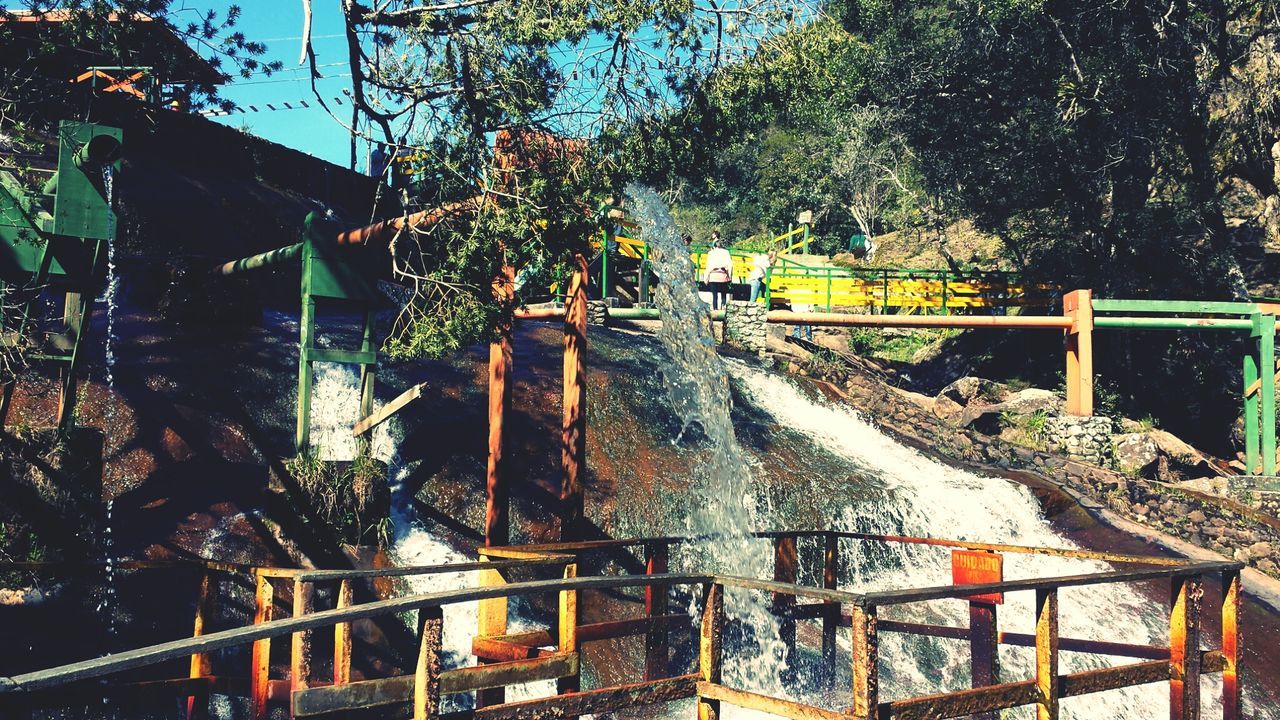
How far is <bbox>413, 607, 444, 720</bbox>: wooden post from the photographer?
5125mm

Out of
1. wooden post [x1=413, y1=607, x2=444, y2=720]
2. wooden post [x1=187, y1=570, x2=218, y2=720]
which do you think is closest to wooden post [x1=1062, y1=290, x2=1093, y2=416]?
wooden post [x1=187, y1=570, x2=218, y2=720]

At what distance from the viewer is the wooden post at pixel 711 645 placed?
19.1ft

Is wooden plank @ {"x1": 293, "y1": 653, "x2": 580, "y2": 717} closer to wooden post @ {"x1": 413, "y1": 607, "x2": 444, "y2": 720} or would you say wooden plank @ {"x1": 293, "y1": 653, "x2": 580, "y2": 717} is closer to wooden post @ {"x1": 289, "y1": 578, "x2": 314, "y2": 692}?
wooden post @ {"x1": 413, "y1": 607, "x2": 444, "y2": 720}

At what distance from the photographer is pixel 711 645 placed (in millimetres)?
5926

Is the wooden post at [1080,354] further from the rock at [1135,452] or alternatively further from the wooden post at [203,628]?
the wooden post at [203,628]

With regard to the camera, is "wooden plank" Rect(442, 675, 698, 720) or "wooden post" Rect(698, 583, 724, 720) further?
"wooden post" Rect(698, 583, 724, 720)

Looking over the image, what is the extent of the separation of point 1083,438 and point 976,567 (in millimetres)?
13109

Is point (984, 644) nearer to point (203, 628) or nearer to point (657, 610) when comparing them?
point (657, 610)

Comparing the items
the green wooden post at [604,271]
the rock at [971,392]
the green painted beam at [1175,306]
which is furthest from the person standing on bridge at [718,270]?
the green painted beam at [1175,306]

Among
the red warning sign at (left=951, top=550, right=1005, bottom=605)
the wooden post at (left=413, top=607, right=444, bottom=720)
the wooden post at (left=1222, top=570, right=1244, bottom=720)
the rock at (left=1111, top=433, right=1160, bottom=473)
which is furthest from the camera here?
the rock at (left=1111, top=433, right=1160, bottom=473)

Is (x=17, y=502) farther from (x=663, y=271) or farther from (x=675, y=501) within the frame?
(x=663, y=271)

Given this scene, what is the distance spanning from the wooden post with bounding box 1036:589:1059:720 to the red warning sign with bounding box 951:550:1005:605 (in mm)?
2743

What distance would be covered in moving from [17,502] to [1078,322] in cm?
1849

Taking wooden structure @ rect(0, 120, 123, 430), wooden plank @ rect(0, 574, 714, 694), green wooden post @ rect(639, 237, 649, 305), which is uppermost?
green wooden post @ rect(639, 237, 649, 305)
